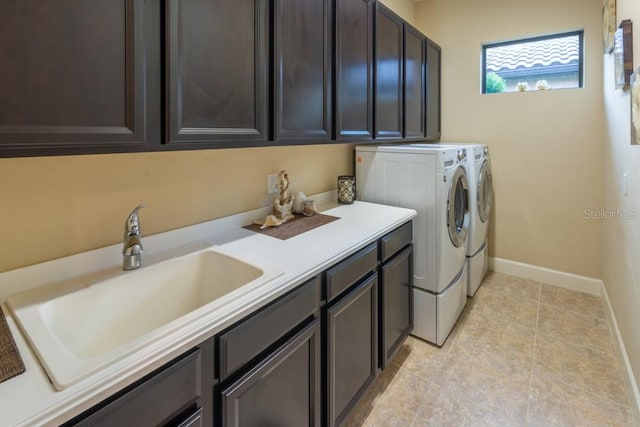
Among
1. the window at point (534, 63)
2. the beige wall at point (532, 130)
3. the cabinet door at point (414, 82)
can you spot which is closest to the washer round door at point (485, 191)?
the beige wall at point (532, 130)

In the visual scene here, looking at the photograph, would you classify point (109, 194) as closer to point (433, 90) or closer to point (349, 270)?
point (349, 270)

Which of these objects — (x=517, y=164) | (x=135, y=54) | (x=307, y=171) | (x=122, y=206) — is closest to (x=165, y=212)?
(x=122, y=206)

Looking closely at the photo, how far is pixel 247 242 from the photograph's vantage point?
1.60 metres

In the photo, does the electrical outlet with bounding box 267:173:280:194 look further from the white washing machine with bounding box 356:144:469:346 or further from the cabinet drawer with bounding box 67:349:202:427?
the cabinet drawer with bounding box 67:349:202:427

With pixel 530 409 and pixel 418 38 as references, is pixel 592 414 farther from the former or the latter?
pixel 418 38

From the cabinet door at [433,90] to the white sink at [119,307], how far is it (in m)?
2.46

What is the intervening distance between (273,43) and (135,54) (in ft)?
2.00

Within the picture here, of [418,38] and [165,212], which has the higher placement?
[418,38]

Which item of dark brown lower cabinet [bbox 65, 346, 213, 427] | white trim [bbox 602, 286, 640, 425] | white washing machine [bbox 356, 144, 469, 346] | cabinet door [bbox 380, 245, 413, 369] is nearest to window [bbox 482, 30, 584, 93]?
white washing machine [bbox 356, 144, 469, 346]

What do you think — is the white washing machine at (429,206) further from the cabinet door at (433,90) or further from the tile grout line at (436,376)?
the cabinet door at (433,90)

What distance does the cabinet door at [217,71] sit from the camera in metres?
1.10

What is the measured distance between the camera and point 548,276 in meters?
3.24

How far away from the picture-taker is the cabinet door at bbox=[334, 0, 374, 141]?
1.84 meters

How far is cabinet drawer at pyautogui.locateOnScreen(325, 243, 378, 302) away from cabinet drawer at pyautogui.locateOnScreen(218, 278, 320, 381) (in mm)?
80
